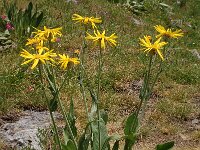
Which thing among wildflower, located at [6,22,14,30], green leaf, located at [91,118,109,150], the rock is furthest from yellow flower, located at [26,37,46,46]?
wildflower, located at [6,22,14,30]

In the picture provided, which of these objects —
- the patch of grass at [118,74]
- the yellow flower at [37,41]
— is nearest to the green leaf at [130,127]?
the yellow flower at [37,41]

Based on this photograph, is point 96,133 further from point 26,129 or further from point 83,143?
point 26,129

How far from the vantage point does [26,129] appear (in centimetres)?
541

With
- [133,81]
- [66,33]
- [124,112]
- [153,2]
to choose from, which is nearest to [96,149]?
[124,112]

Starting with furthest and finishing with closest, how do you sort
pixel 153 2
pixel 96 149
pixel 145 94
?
1. pixel 153 2
2. pixel 96 149
3. pixel 145 94

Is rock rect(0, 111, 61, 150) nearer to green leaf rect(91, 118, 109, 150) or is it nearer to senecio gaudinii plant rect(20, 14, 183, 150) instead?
senecio gaudinii plant rect(20, 14, 183, 150)

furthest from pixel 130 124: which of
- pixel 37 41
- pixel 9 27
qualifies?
pixel 9 27

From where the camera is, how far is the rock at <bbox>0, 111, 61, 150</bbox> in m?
5.07

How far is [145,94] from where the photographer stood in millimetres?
3459

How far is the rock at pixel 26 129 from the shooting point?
5070 mm

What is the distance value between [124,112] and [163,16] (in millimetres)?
7449

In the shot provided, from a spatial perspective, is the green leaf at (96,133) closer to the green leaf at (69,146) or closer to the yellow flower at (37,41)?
the green leaf at (69,146)

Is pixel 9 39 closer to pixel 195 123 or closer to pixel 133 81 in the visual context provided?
pixel 133 81

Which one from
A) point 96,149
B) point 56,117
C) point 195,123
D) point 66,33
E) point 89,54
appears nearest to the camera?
point 96,149
